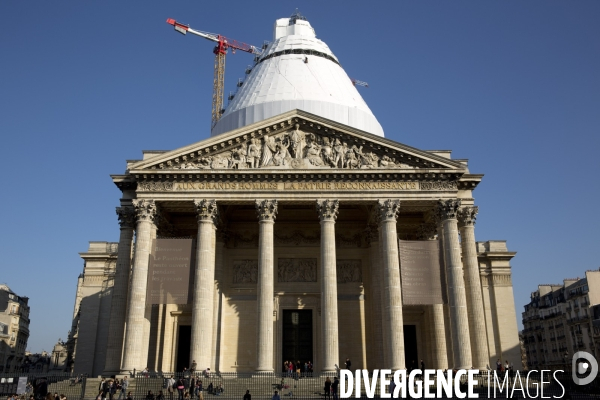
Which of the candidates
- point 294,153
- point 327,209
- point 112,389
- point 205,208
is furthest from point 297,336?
point 112,389

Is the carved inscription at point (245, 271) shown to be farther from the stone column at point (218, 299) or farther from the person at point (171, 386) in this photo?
the person at point (171, 386)

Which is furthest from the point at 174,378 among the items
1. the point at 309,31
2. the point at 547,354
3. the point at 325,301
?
the point at 547,354

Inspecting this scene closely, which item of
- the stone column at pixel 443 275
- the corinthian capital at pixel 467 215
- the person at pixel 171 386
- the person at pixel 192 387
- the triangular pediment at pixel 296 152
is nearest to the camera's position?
the person at pixel 171 386

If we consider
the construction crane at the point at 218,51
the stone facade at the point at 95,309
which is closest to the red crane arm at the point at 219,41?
the construction crane at the point at 218,51

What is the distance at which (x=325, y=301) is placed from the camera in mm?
27156

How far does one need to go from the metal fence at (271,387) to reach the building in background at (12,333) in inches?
1944

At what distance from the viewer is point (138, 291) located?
1070 inches

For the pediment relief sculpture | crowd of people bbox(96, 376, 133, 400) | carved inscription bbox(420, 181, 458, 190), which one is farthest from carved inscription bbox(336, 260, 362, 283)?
crowd of people bbox(96, 376, 133, 400)

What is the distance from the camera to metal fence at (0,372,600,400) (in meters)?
22.3

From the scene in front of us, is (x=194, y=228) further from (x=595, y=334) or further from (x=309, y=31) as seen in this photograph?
(x=595, y=334)

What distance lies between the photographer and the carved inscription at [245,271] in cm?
3316

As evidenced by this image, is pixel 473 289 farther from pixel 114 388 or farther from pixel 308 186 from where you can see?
pixel 114 388

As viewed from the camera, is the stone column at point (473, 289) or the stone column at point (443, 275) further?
the stone column at point (443, 275)

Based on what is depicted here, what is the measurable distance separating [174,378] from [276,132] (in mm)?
13855
